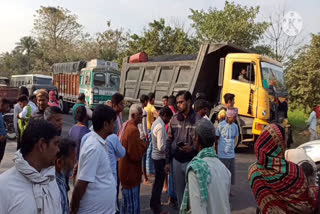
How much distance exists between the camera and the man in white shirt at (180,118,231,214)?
91.7 inches

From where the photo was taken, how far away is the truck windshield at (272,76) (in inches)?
373

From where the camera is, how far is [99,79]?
1862cm

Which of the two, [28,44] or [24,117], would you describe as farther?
[28,44]

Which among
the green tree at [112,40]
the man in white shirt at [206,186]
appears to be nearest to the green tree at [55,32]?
the green tree at [112,40]

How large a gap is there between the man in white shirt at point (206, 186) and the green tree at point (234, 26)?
64.5 feet

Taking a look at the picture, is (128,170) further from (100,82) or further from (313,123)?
(100,82)

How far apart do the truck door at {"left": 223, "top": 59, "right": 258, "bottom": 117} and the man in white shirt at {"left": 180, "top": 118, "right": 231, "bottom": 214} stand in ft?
23.9

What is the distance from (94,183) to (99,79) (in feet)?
53.8

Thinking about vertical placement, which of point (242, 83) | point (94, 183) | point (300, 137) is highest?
point (242, 83)

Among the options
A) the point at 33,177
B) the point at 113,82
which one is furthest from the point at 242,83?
the point at 113,82

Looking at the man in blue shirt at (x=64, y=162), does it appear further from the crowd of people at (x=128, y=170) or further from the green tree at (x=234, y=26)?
the green tree at (x=234, y=26)

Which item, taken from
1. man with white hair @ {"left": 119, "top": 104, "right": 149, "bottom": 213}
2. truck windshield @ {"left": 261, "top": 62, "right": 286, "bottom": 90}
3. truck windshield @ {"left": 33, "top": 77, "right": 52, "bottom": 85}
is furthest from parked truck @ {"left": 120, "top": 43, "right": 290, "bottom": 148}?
truck windshield @ {"left": 33, "top": 77, "right": 52, "bottom": 85}

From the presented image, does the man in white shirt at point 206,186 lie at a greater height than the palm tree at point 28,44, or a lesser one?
lesser

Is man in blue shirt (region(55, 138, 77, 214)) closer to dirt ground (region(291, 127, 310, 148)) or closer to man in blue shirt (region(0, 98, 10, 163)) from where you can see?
man in blue shirt (region(0, 98, 10, 163))
